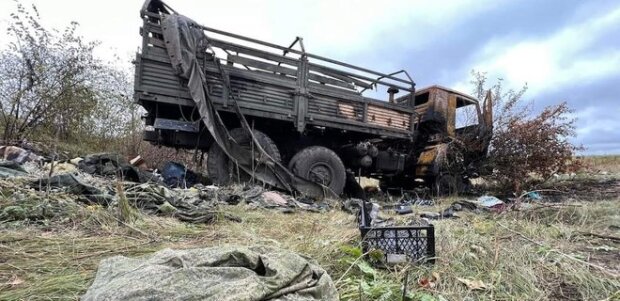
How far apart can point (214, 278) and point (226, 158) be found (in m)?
4.57

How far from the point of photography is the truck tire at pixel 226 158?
18.6 ft

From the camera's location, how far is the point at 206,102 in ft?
17.1

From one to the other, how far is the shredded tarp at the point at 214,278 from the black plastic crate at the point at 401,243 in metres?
0.57

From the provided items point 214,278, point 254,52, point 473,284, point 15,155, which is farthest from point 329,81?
point 214,278

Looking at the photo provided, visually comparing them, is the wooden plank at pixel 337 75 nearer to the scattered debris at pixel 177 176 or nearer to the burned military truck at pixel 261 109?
the burned military truck at pixel 261 109

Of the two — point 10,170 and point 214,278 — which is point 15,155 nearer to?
point 10,170

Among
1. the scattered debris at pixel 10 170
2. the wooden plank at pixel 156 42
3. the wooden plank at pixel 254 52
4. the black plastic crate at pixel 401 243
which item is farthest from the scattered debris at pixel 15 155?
the black plastic crate at pixel 401 243

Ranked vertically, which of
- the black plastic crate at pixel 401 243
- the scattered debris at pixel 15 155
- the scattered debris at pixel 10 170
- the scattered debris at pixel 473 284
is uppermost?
the scattered debris at pixel 15 155

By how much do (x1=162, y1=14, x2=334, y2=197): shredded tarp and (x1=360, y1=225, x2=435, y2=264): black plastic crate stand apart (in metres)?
3.68

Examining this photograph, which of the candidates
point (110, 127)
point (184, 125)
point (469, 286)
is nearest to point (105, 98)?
point (110, 127)

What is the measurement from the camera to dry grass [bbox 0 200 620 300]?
5.56 feet

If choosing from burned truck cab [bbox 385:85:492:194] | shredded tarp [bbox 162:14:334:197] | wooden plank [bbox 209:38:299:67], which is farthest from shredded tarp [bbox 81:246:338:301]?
burned truck cab [bbox 385:85:492:194]

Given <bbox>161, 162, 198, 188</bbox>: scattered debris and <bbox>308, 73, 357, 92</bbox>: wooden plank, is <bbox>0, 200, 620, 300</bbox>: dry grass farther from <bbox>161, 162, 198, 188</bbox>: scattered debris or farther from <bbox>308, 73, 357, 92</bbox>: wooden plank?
<bbox>308, 73, 357, 92</bbox>: wooden plank

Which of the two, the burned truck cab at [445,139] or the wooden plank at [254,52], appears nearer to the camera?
the wooden plank at [254,52]
